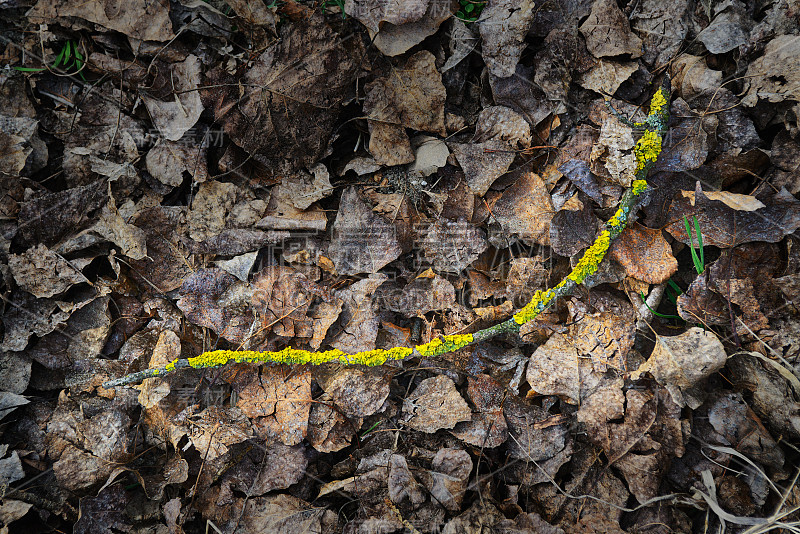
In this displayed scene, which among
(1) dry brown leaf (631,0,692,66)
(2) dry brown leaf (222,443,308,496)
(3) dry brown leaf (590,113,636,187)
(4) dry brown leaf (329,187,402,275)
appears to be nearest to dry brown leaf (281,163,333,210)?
(4) dry brown leaf (329,187,402,275)

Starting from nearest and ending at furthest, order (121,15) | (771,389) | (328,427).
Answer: (771,389) < (328,427) < (121,15)

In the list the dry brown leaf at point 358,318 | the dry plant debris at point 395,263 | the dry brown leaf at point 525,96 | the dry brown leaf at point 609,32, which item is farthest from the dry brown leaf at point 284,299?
the dry brown leaf at point 609,32

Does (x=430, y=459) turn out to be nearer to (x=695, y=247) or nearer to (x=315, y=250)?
(x=315, y=250)

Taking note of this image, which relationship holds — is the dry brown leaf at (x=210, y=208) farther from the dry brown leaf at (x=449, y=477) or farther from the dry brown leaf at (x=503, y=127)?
the dry brown leaf at (x=449, y=477)

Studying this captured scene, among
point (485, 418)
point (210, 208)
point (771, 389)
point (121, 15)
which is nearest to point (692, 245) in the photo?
point (771, 389)

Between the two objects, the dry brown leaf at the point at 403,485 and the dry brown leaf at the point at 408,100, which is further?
the dry brown leaf at the point at 408,100

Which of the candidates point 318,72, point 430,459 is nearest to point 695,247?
point 430,459

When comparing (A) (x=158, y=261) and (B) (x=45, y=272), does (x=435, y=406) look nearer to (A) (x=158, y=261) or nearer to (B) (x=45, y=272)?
(A) (x=158, y=261)
